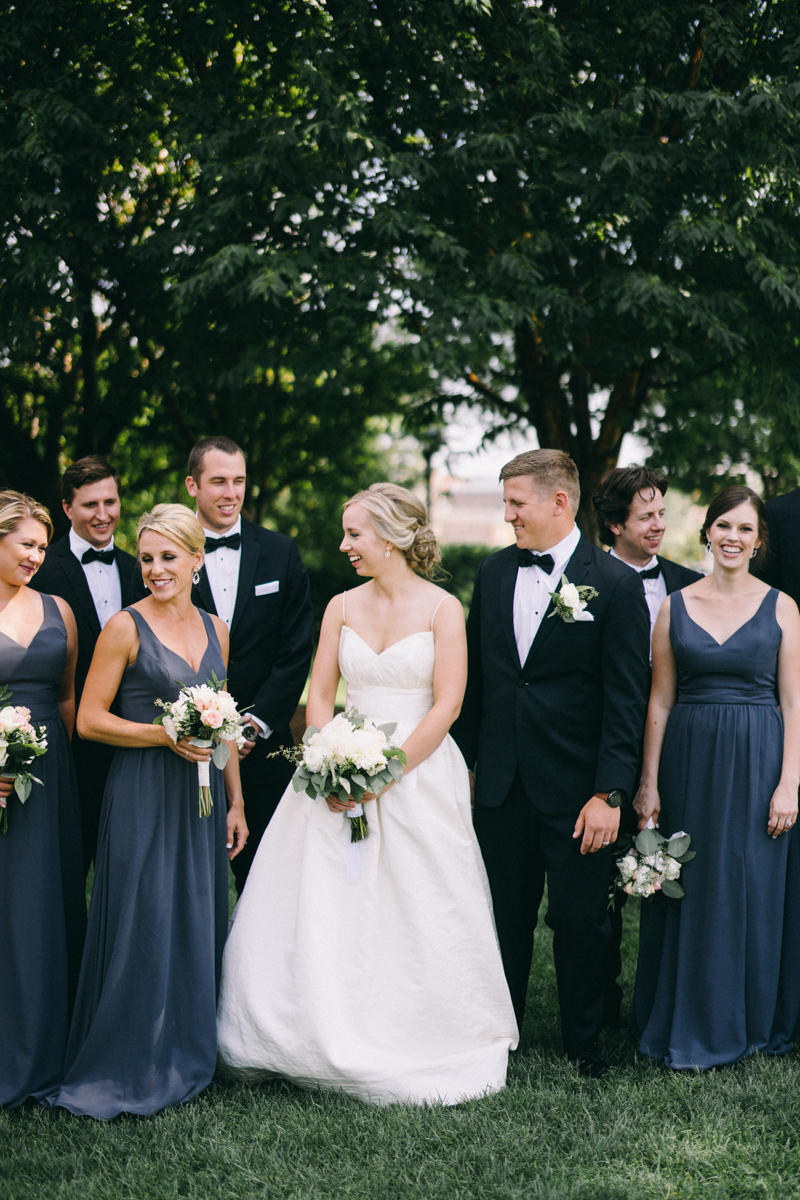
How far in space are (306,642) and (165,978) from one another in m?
1.80

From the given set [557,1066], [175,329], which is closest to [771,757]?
[557,1066]

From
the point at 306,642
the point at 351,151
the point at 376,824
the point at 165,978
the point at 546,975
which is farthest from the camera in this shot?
the point at 351,151

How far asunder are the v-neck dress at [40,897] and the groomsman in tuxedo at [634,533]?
8.52 feet

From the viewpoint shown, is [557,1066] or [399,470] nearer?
[557,1066]

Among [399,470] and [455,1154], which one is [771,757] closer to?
[455,1154]

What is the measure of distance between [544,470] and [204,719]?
178 cm

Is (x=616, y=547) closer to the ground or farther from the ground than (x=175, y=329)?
closer to the ground

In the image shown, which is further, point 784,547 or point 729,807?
point 784,547

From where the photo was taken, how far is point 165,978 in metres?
4.08

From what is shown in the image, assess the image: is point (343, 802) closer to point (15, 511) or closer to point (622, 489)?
point (15, 511)

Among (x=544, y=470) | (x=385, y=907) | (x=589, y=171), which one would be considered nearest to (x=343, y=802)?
(x=385, y=907)

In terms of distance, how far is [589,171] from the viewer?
26.2 ft

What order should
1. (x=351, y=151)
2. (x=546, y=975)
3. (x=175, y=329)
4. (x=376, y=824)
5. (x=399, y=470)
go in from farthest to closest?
(x=399, y=470) → (x=175, y=329) → (x=351, y=151) → (x=546, y=975) → (x=376, y=824)

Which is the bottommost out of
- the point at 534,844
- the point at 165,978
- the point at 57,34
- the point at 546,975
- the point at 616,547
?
the point at 546,975
